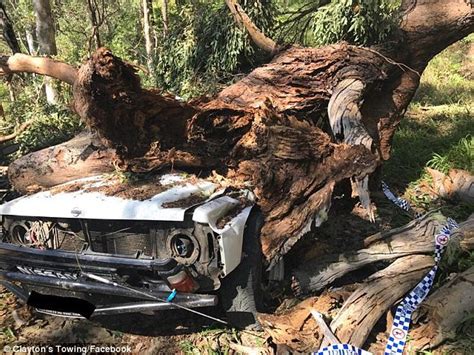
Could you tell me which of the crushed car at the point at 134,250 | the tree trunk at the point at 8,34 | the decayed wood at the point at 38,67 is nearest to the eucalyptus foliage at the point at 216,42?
the decayed wood at the point at 38,67

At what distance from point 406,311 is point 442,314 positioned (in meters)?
0.24

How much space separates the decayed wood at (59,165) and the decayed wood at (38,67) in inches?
26.2

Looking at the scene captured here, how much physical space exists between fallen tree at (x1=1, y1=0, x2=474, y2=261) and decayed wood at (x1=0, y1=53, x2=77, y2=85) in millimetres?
12

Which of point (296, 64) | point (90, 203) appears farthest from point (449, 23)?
point (90, 203)

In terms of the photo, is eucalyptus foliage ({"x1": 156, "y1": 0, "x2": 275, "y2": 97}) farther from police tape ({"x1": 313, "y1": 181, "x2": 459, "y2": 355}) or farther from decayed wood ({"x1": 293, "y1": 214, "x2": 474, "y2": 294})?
police tape ({"x1": 313, "y1": 181, "x2": 459, "y2": 355})

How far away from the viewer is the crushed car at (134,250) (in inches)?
114

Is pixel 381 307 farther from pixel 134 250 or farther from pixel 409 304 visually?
pixel 134 250

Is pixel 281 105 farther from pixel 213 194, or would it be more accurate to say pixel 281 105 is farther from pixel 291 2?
pixel 291 2

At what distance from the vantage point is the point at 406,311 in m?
3.27

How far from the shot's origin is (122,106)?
138 inches

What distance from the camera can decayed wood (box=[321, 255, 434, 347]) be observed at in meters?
3.11

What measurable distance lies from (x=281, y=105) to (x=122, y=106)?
205 centimetres

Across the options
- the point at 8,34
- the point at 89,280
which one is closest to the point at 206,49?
the point at 8,34

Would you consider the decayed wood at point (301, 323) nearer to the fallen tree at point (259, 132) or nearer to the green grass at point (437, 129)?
the fallen tree at point (259, 132)
